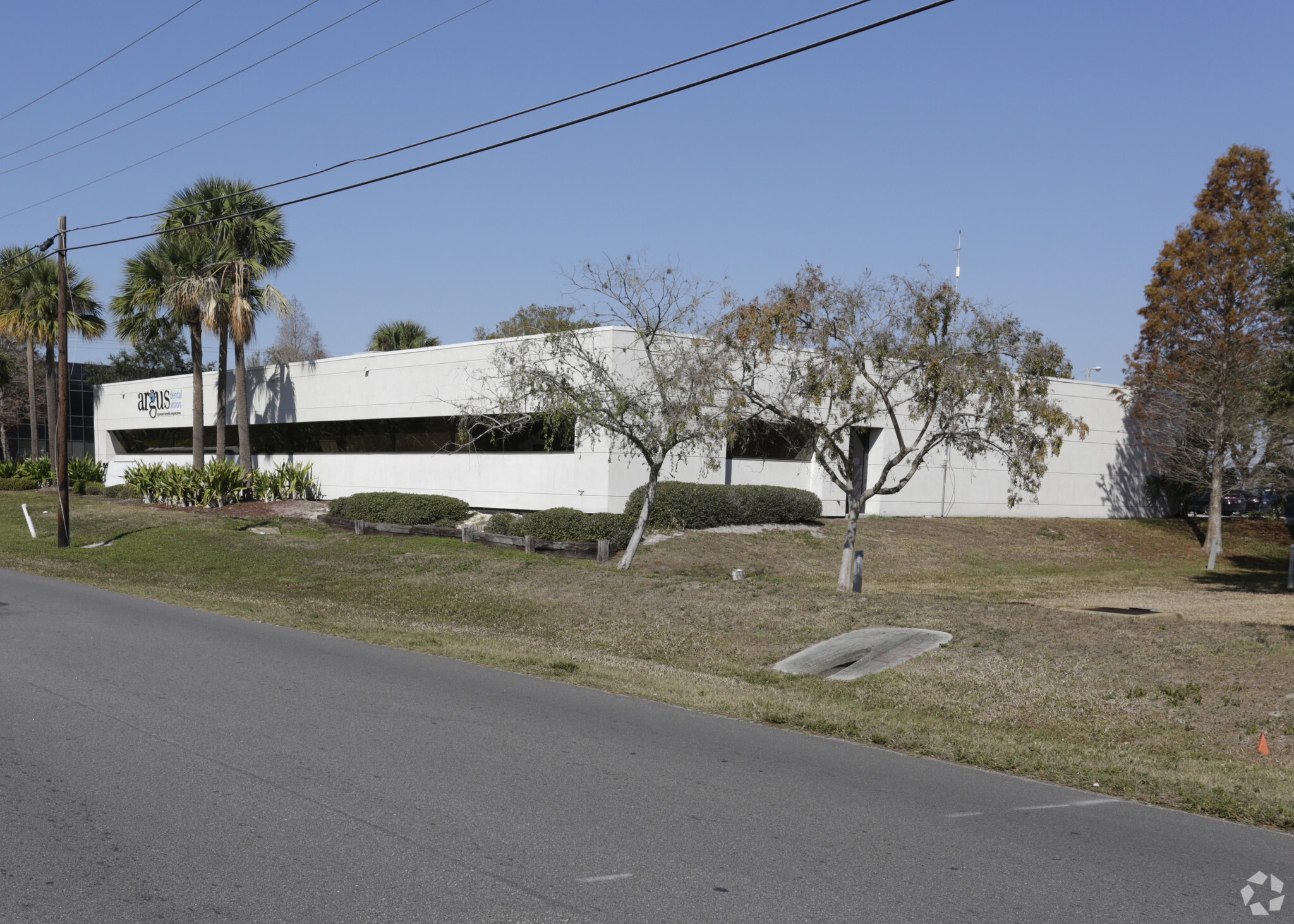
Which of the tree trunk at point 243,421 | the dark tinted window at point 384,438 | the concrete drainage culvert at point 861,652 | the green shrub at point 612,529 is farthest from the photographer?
the tree trunk at point 243,421

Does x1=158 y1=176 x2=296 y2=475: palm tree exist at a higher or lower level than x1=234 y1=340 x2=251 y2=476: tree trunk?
higher

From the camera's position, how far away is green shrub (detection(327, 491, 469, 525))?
26.2m

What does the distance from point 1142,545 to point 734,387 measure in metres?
22.5

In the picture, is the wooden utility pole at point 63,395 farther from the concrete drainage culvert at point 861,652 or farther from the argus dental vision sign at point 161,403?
the concrete drainage culvert at point 861,652

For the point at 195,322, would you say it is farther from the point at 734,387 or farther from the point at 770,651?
the point at 770,651

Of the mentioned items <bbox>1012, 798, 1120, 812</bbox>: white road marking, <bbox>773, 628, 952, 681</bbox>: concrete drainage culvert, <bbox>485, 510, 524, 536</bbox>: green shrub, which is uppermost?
<bbox>485, 510, 524, 536</bbox>: green shrub

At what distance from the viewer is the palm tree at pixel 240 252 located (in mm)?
32719

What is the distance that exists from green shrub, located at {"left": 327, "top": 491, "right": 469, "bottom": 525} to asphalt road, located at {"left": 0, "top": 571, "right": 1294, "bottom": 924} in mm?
16984

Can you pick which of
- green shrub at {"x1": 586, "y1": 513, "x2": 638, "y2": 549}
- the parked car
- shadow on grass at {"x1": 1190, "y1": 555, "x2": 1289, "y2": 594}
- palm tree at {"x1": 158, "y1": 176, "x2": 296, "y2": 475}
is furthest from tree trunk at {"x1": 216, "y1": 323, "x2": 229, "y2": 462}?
the parked car

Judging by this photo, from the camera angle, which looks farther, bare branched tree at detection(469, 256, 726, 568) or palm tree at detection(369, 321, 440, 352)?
palm tree at detection(369, 321, 440, 352)

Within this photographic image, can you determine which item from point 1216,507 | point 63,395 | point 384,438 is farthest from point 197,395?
point 1216,507

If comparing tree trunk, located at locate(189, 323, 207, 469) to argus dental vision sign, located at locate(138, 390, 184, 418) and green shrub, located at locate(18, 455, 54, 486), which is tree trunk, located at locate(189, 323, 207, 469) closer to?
argus dental vision sign, located at locate(138, 390, 184, 418)

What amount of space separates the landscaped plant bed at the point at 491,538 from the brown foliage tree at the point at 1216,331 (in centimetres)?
1904

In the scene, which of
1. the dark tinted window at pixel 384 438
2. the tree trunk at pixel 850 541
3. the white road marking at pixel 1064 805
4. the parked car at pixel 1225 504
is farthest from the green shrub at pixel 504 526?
the parked car at pixel 1225 504
